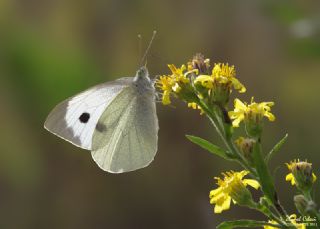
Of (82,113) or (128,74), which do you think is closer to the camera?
(82,113)

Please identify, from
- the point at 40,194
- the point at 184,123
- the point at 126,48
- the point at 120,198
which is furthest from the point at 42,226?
the point at 126,48

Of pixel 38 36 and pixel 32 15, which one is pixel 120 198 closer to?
pixel 38 36

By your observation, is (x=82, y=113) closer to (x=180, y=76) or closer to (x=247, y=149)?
(x=180, y=76)

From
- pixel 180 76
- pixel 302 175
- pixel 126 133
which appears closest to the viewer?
pixel 302 175

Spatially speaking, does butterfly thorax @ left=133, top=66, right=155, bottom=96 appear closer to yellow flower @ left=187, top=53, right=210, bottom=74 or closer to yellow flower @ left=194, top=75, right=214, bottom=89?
yellow flower @ left=187, top=53, right=210, bottom=74

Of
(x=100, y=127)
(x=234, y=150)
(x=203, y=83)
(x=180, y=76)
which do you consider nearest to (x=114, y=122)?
(x=100, y=127)

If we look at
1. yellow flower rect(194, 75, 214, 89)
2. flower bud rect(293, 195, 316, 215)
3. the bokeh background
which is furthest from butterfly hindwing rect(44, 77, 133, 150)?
the bokeh background

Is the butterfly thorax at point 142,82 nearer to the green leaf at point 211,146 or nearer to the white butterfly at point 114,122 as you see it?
the white butterfly at point 114,122

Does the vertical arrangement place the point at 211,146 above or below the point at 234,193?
above
